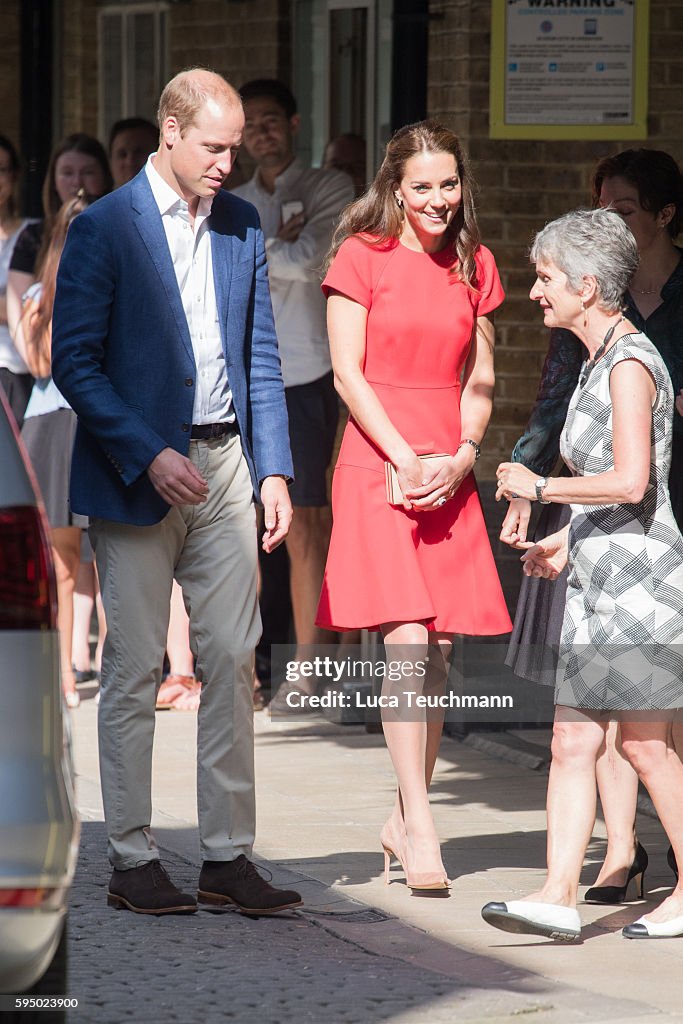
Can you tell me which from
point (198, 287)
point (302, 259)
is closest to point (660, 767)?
point (198, 287)

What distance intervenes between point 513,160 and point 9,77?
6.98m

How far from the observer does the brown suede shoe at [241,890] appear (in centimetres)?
527

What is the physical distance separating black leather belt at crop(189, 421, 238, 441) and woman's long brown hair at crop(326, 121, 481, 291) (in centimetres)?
76

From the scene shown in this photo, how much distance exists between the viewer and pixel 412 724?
5.59 m

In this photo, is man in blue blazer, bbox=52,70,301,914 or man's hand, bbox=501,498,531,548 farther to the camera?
man's hand, bbox=501,498,531,548

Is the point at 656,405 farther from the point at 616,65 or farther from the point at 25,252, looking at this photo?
the point at 25,252

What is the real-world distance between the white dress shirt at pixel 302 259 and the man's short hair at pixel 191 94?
318 centimetres

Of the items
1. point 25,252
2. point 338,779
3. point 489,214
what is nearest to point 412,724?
point 338,779

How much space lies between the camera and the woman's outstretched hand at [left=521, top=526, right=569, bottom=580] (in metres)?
5.25

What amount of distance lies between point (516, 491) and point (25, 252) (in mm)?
4241

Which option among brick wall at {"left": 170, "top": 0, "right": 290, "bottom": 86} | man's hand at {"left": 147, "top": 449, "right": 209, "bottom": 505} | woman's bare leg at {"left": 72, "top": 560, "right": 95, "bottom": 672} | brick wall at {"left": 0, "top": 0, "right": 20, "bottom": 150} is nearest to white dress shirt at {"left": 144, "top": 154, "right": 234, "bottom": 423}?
man's hand at {"left": 147, "top": 449, "right": 209, "bottom": 505}

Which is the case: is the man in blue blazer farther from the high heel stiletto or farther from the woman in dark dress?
the woman in dark dress
